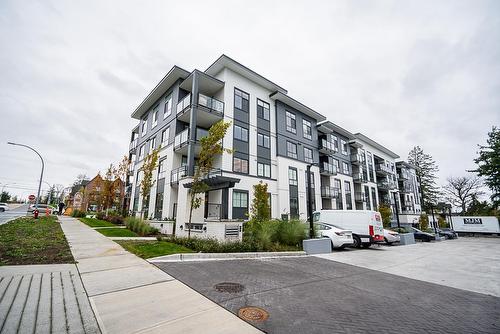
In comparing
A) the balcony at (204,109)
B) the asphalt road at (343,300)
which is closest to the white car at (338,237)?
the asphalt road at (343,300)

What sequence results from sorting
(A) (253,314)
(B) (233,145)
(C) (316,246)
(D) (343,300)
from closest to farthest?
(A) (253,314) → (D) (343,300) → (C) (316,246) → (B) (233,145)

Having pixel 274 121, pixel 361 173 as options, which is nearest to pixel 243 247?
pixel 274 121

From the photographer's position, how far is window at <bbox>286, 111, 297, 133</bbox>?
27188mm

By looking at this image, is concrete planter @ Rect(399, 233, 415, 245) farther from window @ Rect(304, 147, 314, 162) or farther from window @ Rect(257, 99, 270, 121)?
window @ Rect(257, 99, 270, 121)

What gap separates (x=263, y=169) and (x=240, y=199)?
4799mm

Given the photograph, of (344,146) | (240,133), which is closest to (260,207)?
(240,133)

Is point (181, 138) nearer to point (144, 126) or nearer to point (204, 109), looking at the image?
point (204, 109)

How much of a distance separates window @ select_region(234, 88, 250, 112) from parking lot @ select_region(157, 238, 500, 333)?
675 inches

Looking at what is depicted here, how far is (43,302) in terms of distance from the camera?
4.09 metres

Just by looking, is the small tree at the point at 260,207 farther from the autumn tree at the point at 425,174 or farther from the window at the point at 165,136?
the autumn tree at the point at 425,174

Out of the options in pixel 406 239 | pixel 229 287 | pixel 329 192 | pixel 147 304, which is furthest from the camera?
pixel 329 192

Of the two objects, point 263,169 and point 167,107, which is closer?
point 263,169

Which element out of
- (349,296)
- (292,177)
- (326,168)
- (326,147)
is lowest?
(349,296)

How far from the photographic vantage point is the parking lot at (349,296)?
12.6ft
